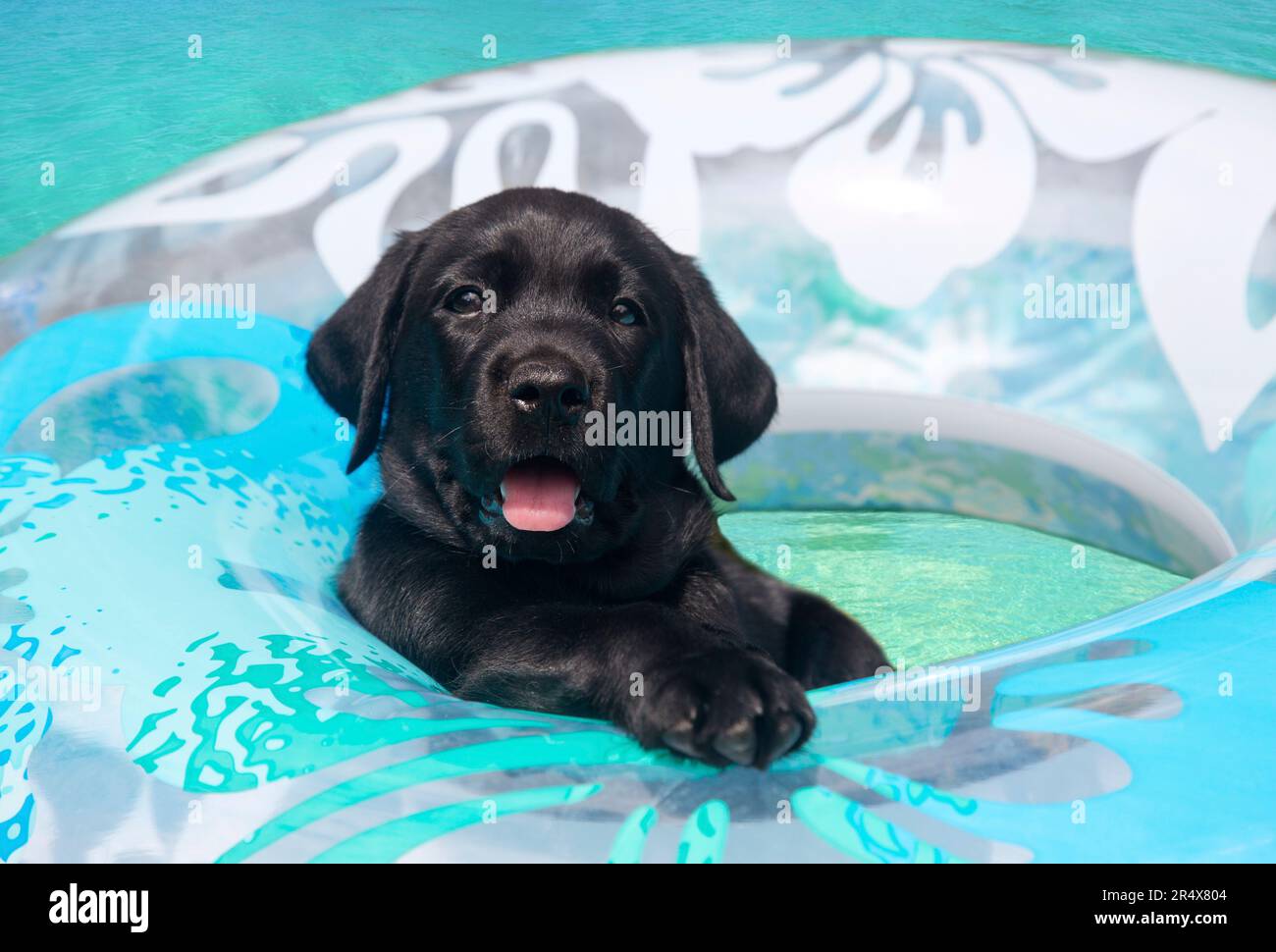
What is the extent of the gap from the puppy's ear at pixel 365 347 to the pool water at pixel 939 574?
1.72 metres

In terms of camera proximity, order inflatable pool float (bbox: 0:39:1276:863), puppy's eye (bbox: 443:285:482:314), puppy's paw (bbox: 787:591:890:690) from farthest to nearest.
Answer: puppy's paw (bbox: 787:591:890:690) → puppy's eye (bbox: 443:285:482:314) → inflatable pool float (bbox: 0:39:1276:863)

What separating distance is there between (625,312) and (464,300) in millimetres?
347

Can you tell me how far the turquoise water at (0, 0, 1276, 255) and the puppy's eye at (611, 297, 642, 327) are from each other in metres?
5.84

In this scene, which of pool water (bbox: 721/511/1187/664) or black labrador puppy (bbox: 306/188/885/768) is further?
pool water (bbox: 721/511/1187/664)

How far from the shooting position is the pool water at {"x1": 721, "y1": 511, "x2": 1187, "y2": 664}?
13.0 ft

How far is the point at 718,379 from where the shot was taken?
124 inches

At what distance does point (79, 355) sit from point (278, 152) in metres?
1.25

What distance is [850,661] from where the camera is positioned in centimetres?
346

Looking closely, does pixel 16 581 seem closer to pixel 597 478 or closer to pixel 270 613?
pixel 270 613

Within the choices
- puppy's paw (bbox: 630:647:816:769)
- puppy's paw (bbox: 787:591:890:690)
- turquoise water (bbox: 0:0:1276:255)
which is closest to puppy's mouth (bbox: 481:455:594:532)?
puppy's paw (bbox: 630:647:816:769)

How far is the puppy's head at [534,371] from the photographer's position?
104 inches

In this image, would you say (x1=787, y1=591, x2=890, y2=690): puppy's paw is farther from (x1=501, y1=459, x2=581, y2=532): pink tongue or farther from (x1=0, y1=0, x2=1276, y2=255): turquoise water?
(x1=0, y1=0, x2=1276, y2=255): turquoise water

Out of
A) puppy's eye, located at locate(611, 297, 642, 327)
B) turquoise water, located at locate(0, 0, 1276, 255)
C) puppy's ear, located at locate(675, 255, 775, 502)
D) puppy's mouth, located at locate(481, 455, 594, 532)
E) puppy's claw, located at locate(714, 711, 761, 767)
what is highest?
turquoise water, located at locate(0, 0, 1276, 255)
